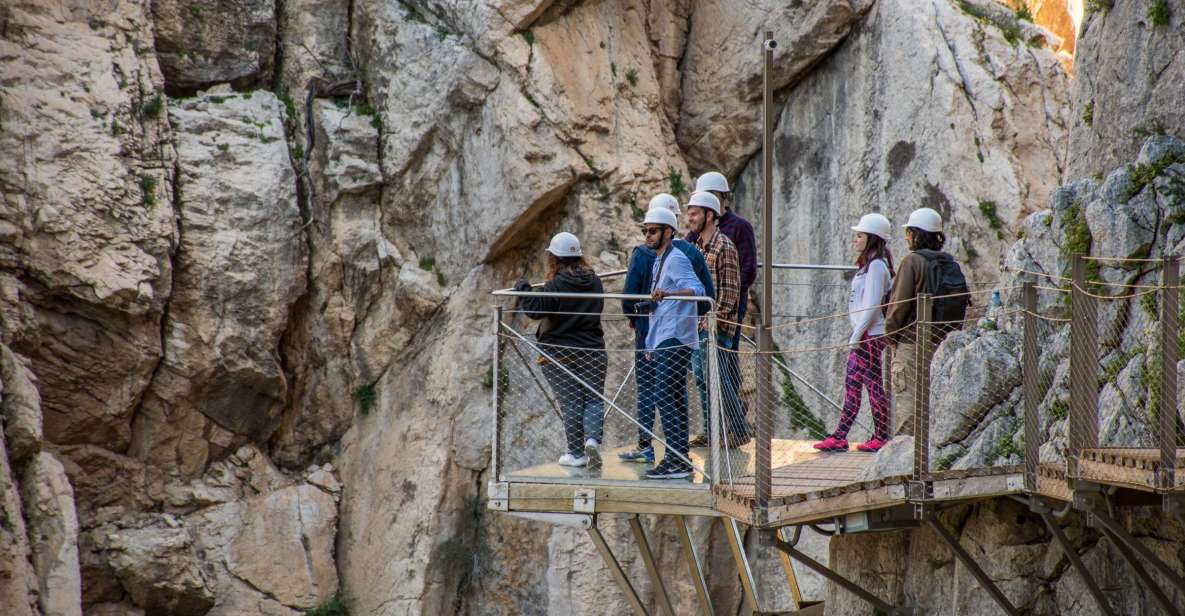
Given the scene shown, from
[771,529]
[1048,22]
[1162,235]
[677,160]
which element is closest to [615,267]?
[677,160]

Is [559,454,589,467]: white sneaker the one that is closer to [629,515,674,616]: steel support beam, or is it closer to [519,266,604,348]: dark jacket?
[519,266,604,348]: dark jacket

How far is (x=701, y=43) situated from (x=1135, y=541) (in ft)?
35.5

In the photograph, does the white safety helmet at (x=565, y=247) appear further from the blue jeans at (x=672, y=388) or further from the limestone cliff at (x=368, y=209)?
the limestone cliff at (x=368, y=209)

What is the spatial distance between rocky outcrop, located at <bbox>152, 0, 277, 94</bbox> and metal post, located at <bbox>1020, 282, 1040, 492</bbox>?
11.3m

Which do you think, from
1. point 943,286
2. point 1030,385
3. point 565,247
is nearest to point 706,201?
point 565,247

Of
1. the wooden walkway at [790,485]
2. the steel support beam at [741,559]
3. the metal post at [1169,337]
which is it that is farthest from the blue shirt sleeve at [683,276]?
the metal post at [1169,337]

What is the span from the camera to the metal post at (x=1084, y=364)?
830cm

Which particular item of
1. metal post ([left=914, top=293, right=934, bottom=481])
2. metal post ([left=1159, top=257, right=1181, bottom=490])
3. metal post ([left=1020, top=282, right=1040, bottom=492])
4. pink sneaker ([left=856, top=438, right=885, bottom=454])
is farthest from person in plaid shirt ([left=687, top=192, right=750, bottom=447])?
metal post ([left=1159, top=257, right=1181, bottom=490])

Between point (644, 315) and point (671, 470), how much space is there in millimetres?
1205

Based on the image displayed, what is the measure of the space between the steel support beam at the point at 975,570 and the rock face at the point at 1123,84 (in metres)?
2.62

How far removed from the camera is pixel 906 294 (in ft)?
36.1

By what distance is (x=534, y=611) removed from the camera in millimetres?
16969

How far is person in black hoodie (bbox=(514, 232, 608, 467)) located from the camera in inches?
455

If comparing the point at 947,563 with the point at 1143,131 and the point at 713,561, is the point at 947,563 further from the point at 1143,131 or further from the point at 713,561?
the point at 713,561
